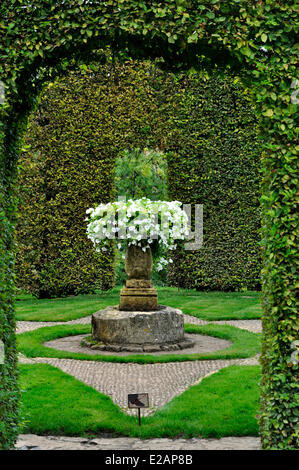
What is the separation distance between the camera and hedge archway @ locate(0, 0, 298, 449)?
379cm

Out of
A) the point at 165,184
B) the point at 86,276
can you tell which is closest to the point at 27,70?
the point at 86,276

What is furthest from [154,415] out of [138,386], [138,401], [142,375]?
[142,375]

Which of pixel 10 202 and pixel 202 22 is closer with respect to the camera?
pixel 202 22

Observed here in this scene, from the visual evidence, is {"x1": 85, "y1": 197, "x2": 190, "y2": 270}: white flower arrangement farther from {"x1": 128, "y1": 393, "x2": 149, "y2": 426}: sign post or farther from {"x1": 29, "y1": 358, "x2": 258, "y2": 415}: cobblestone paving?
{"x1": 128, "y1": 393, "x2": 149, "y2": 426}: sign post

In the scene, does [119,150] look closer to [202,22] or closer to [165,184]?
[165,184]

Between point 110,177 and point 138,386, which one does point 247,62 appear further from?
point 110,177

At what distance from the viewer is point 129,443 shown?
4473 mm

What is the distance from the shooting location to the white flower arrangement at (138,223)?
8484 millimetres

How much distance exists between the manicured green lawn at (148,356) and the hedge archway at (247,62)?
2.94 meters

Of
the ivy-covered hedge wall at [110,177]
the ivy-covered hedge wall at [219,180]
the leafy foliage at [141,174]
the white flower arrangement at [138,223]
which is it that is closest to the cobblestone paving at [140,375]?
the white flower arrangement at [138,223]

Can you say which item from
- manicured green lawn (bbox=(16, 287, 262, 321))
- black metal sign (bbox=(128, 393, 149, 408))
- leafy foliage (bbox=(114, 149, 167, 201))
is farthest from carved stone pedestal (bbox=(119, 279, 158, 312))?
leafy foliage (bbox=(114, 149, 167, 201))

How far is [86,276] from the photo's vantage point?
13711 mm

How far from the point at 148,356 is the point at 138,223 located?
7.34 feet

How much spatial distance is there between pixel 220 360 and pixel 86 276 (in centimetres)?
693
